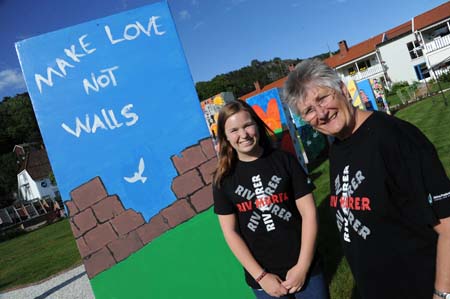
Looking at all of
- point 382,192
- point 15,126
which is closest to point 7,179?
point 15,126

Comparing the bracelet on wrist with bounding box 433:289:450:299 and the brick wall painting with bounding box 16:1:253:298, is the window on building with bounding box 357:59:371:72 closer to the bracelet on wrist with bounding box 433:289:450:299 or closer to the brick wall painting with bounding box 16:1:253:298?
the brick wall painting with bounding box 16:1:253:298

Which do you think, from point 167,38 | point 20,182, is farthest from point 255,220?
point 20,182

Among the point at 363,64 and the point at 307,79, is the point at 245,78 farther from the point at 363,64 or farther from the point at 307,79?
the point at 307,79

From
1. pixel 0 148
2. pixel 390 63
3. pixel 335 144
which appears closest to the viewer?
pixel 335 144

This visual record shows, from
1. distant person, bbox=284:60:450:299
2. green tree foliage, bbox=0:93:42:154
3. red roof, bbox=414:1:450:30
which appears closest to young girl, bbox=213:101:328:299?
distant person, bbox=284:60:450:299

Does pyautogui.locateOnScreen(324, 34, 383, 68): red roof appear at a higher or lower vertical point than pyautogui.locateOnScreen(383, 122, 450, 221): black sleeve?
higher

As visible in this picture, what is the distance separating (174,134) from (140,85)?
58 cm

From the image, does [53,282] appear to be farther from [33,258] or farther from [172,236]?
[172,236]

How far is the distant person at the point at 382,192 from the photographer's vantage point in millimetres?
1408

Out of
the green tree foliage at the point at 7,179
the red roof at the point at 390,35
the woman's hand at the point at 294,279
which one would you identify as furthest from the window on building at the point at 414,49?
the green tree foliage at the point at 7,179

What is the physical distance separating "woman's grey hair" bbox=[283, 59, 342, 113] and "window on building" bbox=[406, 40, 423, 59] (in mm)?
42799

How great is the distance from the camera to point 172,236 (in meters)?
3.47

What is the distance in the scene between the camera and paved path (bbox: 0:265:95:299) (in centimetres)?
756

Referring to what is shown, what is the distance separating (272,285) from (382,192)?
1103mm
